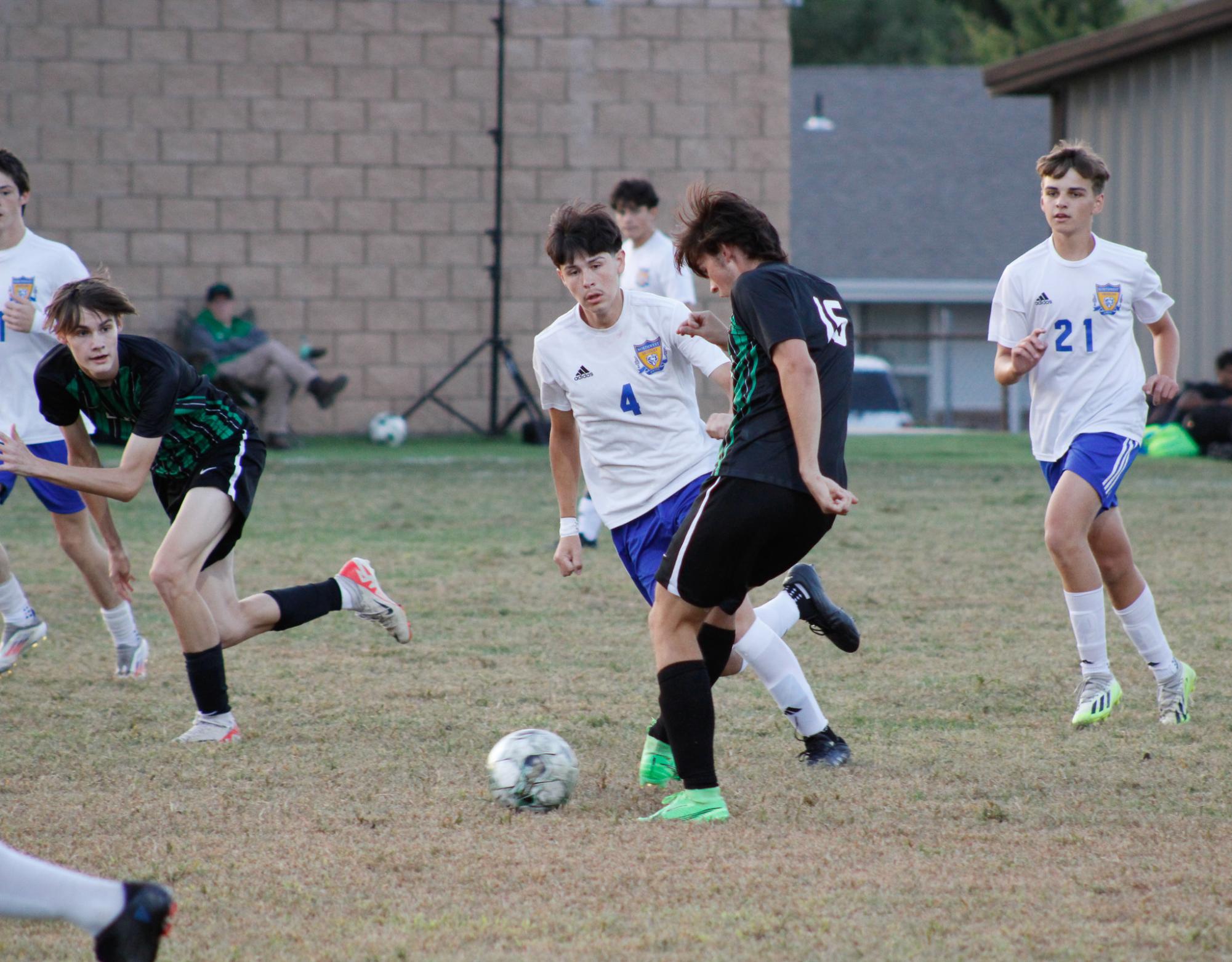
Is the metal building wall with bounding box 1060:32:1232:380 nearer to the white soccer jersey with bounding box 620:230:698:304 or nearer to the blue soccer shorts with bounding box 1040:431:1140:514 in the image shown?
the white soccer jersey with bounding box 620:230:698:304

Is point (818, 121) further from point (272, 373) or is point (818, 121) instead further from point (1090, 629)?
point (1090, 629)

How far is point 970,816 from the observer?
3.97 metres

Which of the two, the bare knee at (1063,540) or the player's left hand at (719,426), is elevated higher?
the player's left hand at (719,426)

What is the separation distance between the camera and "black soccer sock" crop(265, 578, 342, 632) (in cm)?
549

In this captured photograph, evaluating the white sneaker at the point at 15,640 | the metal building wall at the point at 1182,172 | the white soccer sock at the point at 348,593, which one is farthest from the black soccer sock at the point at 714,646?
the metal building wall at the point at 1182,172

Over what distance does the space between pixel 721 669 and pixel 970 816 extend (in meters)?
0.87

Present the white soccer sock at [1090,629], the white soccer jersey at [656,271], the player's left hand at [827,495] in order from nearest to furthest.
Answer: the player's left hand at [827,495], the white soccer sock at [1090,629], the white soccer jersey at [656,271]

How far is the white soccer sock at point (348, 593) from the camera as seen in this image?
5730 mm

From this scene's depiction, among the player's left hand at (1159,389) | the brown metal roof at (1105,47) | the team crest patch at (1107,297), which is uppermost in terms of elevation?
the brown metal roof at (1105,47)

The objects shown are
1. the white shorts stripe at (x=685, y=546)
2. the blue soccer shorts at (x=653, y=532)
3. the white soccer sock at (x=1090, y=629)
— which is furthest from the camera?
the white soccer sock at (x=1090, y=629)

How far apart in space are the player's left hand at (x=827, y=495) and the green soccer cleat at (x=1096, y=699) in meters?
1.79

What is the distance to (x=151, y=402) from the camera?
15.6ft

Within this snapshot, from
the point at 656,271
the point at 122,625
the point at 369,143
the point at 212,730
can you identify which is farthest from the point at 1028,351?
the point at 369,143

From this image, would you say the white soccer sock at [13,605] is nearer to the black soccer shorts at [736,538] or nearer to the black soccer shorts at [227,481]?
the black soccer shorts at [227,481]
